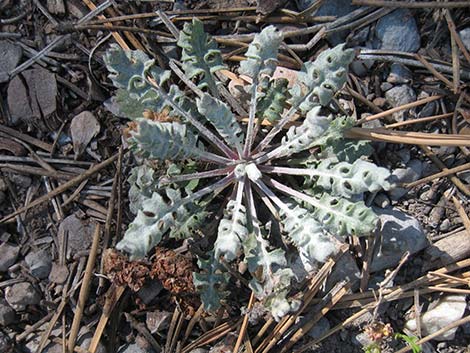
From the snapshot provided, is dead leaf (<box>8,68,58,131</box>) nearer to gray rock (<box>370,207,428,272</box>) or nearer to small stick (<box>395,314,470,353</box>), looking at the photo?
gray rock (<box>370,207,428,272</box>)

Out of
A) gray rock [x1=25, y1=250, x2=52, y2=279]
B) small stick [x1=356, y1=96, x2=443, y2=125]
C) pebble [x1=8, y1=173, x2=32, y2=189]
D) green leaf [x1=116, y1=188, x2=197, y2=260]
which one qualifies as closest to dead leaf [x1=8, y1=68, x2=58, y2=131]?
pebble [x1=8, y1=173, x2=32, y2=189]

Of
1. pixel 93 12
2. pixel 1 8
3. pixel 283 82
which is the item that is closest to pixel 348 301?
pixel 283 82

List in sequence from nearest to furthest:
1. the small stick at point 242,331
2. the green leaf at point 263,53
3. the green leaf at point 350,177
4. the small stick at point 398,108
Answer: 1. the green leaf at point 350,177
2. the green leaf at point 263,53
3. the small stick at point 242,331
4. the small stick at point 398,108

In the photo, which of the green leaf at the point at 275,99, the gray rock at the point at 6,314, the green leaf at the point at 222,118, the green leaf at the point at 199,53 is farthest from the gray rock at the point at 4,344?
the green leaf at the point at 275,99

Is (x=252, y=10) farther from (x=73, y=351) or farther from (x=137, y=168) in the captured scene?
(x=73, y=351)

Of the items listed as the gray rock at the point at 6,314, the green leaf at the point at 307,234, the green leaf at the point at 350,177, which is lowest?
the green leaf at the point at 307,234

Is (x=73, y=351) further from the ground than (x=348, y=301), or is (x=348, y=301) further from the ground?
(x=73, y=351)

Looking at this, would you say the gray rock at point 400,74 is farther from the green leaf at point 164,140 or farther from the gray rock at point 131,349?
the gray rock at point 131,349
